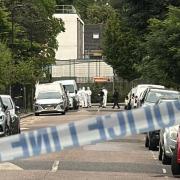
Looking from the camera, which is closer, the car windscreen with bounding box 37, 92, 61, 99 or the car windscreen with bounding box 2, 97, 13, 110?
the car windscreen with bounding box 2, 97, 13, 110

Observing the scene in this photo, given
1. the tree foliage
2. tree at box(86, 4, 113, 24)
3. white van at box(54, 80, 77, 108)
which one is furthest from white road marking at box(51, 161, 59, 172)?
tree at box(86, 4, 113, 24)

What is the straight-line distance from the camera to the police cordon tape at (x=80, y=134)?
4988 mm

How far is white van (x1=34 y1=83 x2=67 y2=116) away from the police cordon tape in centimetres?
3829

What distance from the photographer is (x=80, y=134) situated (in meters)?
5.04

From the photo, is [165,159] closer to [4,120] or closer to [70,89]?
[4,120]

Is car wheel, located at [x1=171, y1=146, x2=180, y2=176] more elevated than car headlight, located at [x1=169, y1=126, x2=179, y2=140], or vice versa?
car headlight, located at [x1=169, y1=126, x2=179, y2=140]

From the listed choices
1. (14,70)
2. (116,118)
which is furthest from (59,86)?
(116,118)

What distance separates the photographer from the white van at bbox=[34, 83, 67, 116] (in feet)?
143

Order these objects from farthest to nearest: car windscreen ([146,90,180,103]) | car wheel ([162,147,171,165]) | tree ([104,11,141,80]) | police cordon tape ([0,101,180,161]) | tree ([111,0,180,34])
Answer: tree ([104,11,141,80]) < tree ([111,0,180,34]) < car windscreen ([146,90,180,103]) < car wheel ([162,147,171,165]) < police cordon tape ([0,101,180,161])

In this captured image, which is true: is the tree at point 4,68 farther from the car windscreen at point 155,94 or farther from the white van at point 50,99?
the car windscreen at point 155,94

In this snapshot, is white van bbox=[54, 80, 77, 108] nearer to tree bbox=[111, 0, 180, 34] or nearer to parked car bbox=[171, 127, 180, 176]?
tree bbox=[111, 0, 180, 34]

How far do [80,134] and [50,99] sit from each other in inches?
1555

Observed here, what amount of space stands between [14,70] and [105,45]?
30.7 m

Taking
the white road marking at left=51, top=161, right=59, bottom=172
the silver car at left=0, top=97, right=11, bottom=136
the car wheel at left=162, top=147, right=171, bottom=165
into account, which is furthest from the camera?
the silver car at left=0, top=97, right=11, bottom=136
